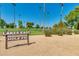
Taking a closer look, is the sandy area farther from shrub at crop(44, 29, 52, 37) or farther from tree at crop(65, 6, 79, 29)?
tree at crop(65, 6, 79, 29)

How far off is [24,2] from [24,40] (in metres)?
0.77

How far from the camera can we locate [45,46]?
314 inches

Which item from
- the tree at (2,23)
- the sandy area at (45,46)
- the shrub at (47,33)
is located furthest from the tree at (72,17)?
the tree at (2,23)

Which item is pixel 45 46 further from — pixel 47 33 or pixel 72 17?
pixel 72 17

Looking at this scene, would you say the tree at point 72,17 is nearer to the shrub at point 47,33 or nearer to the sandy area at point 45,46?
the sandy area at point 45,46

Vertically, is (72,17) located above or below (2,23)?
above

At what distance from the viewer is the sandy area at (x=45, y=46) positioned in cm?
786

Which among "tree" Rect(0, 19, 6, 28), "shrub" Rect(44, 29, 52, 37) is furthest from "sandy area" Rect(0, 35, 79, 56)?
"tree" Rect(0, 19, 6, 28)

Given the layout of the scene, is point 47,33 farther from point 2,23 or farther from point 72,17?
point 2,23

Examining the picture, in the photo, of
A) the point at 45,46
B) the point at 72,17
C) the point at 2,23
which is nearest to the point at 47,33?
the point at 45,46

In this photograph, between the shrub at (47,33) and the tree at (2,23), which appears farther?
the shrub at (47,33)

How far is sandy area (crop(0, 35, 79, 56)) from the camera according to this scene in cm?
786

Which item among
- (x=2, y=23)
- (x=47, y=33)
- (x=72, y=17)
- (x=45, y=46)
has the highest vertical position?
(x=72, y=17)

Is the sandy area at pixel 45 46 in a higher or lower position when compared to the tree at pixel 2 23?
lower
